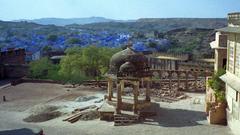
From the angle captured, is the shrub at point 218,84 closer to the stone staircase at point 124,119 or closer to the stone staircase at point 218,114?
the stone staircase at point 218,114

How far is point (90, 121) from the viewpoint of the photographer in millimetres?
27312

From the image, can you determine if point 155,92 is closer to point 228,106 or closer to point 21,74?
point 228,106

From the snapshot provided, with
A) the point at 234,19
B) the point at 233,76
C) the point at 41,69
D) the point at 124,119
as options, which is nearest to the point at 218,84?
the point at 233,76

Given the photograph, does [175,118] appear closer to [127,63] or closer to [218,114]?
[218,114]

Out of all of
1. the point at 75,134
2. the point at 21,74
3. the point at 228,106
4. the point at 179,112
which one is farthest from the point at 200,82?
the point at 21,74

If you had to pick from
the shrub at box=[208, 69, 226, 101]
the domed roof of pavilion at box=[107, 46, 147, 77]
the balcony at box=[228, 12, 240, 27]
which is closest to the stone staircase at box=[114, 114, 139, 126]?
the domed roof of pavilion at box=[107, 46, 147, 77]

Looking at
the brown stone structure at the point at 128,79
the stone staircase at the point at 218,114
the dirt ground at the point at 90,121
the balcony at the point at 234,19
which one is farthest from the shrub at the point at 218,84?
the brown stone structure at the point at 128,79

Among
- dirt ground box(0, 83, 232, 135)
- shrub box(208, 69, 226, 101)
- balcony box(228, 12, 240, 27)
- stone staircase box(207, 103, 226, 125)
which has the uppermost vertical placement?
balcony box(228, 12, 240, 27)

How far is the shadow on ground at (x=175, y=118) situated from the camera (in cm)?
2540

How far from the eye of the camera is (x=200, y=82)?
Answer: 39.8 metres

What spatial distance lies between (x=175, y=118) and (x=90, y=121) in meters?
5.78

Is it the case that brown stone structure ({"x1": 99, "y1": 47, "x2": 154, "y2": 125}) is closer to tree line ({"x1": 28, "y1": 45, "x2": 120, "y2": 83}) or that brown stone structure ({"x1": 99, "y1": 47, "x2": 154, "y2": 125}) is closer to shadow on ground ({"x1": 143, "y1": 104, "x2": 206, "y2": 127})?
shadow on ground ({"x1": 143, "y1": 104, "x2": 206, "y2": 127})

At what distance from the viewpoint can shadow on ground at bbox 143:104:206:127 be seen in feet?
83.3

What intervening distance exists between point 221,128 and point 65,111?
1191 centimetres
